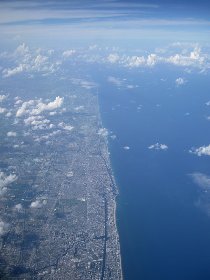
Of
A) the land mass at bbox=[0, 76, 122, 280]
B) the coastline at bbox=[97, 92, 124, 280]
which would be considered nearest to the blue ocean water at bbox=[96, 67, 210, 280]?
the coastline at bbox=[97, 92, 124, 280]

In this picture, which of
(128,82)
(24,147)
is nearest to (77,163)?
(24,147)

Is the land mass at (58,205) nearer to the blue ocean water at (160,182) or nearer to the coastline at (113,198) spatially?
the coastline at (113,198)

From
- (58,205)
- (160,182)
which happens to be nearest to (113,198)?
(58,205)

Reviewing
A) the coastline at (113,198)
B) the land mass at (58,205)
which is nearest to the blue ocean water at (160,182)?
the coastline at (113,198)

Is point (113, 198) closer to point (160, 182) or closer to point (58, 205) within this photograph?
point (58, 205)

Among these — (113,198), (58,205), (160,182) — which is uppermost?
(160,182)

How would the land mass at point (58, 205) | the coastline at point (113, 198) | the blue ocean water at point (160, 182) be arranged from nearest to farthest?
the land mass at point (58, 205), the coastline at point (113, 198), the blue ocean water at point (160, 182)

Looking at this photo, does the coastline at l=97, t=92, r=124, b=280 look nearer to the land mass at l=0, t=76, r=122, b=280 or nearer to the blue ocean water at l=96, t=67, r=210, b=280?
the land mass at l=0, t=76, r=122, b=280

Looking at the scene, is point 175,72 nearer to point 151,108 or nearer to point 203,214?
point 151,108

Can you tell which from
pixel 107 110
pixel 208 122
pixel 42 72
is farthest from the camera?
pixel 42 72
